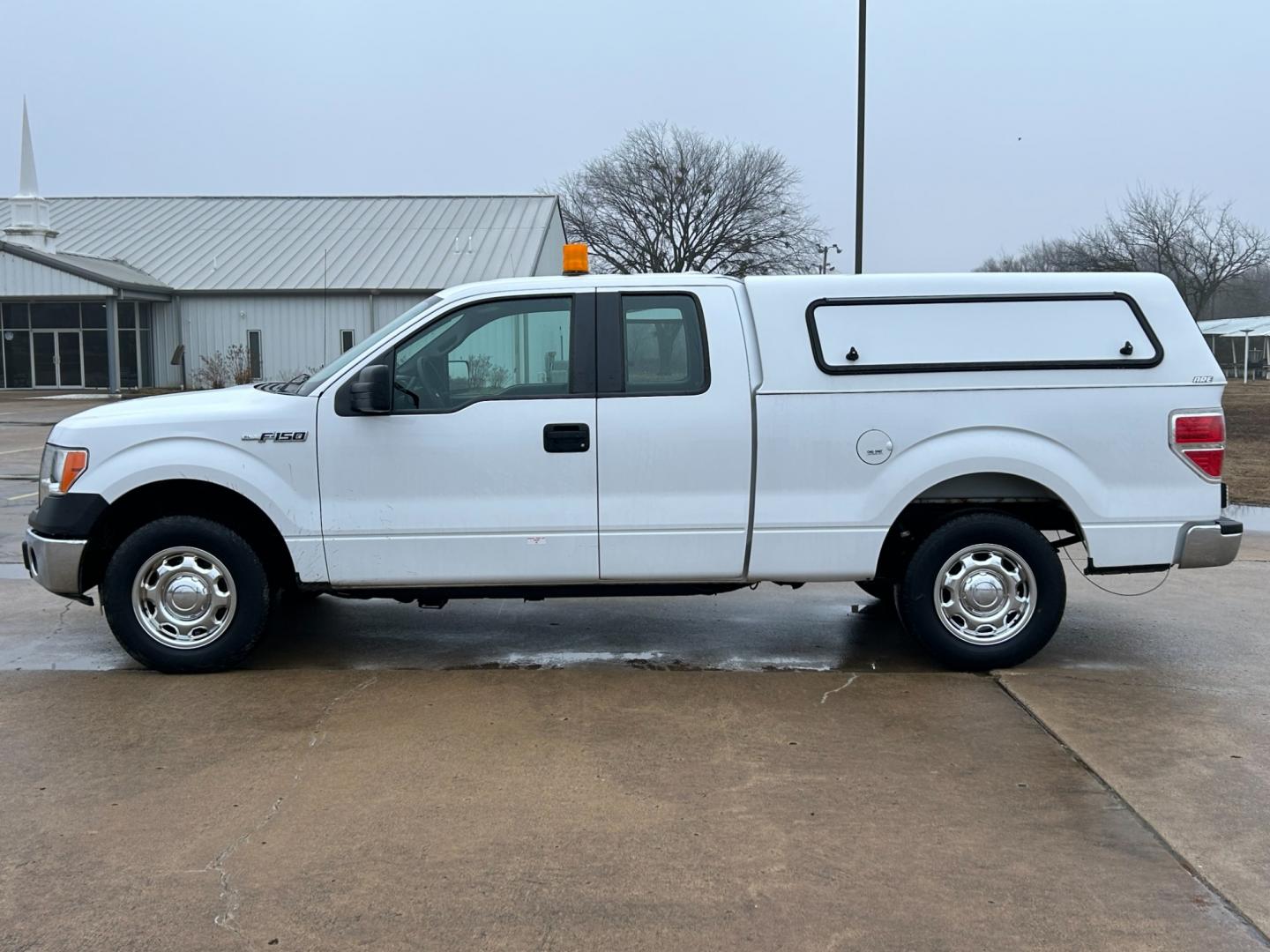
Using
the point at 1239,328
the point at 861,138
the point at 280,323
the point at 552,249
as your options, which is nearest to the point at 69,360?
the point at 280,323

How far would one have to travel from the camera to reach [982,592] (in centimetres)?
576

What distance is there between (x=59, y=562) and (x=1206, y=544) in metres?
5.69

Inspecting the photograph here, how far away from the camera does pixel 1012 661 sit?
19.0 ft

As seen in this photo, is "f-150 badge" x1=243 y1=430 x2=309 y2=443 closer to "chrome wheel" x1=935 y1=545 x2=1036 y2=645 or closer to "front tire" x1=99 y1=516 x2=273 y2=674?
"front tire" x1=99 y1=516 x2=273 y2=674

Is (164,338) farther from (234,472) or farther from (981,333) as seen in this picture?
(981,333)

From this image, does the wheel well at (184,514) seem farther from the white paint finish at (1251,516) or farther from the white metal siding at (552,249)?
the white metal siding at (552,249)

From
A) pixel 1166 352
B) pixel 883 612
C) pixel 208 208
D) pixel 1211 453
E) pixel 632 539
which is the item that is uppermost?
pixel 208 208

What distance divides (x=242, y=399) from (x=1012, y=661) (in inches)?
164

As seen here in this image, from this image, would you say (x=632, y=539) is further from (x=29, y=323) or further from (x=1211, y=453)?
(x=29, y=323)

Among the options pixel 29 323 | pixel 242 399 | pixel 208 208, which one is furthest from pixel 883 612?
pixel 208 208

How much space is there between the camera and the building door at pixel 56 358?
36.8 meters

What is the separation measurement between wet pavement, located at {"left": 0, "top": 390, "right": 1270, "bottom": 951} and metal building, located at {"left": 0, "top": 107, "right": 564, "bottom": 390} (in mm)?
30159

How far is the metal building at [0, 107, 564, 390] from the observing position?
35406 millimetres

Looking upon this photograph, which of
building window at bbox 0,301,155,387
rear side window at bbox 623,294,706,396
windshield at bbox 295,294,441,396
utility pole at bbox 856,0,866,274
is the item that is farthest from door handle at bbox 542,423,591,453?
building window at bbox 0,301,155,387
